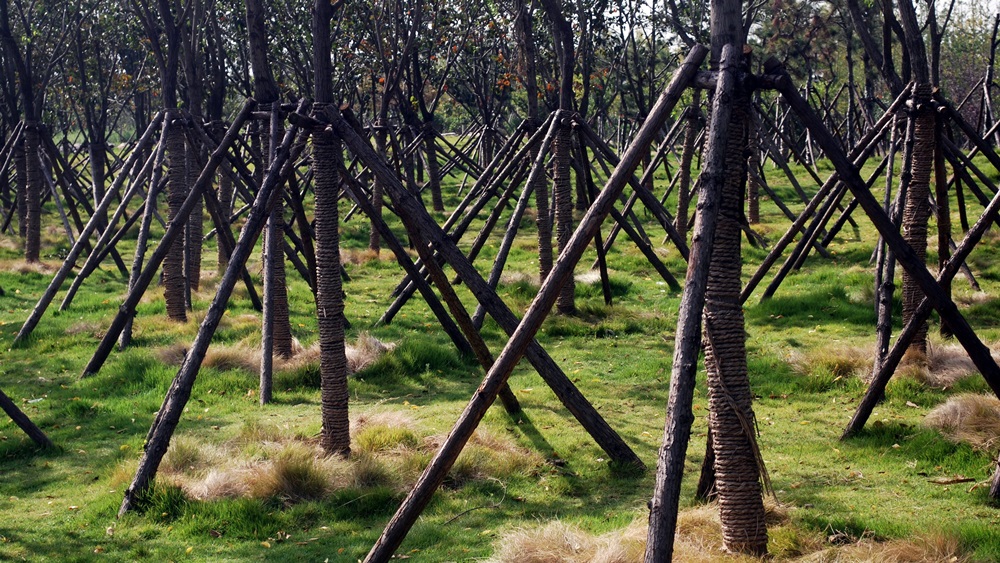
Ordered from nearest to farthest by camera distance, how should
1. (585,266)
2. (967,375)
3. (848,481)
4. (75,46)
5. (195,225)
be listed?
(848,481) → (967,375) → (195,225) → (585,266) → (75,46)

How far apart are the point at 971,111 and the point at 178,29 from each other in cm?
3472

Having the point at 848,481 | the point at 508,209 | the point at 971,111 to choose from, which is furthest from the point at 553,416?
the point at 971,111

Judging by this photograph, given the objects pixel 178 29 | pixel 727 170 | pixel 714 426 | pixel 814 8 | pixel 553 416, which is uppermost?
pixel 814 8

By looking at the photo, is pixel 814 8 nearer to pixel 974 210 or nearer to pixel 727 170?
pixel 974 210

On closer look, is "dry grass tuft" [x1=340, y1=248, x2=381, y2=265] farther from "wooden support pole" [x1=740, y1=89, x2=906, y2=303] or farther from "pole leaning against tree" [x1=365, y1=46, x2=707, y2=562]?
"pole leaning against tree" [x1=365, y1=46, x2=707, y2=562]

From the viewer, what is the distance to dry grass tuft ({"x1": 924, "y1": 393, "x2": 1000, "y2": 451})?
22.1 ft

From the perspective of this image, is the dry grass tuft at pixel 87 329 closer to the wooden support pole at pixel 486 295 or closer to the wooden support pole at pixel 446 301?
the wooden support pole at pixel 446 301

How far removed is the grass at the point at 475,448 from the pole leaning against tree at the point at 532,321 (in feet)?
2.02

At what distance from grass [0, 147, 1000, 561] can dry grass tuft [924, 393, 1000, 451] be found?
63 millimetres

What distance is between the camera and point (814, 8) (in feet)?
92.5

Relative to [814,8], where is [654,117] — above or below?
below

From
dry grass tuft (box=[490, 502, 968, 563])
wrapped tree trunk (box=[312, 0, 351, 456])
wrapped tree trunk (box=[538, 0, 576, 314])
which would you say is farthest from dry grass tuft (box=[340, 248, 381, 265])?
Result: dry grass tuft (box=[490, 502, 968, 563])

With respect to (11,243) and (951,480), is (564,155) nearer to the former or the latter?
(951,480)

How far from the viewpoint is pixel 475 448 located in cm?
718
